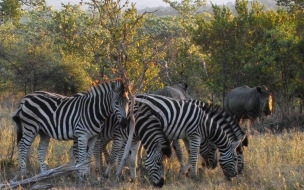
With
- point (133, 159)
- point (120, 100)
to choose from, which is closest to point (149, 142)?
point (133, 159)

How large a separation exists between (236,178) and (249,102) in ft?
22.5

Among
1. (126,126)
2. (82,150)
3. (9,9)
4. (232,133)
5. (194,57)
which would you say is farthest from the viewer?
(9,9)

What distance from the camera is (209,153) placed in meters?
8.55

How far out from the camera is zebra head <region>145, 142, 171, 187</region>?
→ 292 inches

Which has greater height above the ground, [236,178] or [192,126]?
[192,126]

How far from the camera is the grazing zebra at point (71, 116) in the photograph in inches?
300

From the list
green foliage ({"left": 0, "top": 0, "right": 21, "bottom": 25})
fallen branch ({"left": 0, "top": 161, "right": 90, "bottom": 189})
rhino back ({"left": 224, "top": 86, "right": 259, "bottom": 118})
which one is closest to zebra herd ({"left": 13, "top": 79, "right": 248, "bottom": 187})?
fallen branch ({"left": 0, "top": 161, "right": 90, "bottom": 189})

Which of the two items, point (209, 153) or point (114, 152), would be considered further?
point (209, 153)

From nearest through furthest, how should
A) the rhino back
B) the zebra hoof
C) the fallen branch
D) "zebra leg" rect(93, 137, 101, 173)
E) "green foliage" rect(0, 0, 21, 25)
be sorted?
the fallen branch
the zebra hoof
"zebra leg" rect(93, 137, 101, 173)
the rhino back
"green foliage" rect(0, 0, 21, 25)

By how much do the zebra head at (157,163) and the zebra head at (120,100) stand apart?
0.70m

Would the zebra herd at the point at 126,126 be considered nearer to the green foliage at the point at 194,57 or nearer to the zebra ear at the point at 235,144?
the zebra ear at the point at 235,144

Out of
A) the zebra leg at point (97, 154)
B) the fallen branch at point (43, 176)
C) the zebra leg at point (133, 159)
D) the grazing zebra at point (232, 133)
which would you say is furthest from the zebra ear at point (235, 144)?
the fallen branch at point (43, 176)

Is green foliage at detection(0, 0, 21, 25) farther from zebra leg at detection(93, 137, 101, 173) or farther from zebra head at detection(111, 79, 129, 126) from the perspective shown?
zebra head at detection(111, 79, 129, 126)

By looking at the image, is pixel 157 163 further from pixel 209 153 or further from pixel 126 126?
pixel 209 153
